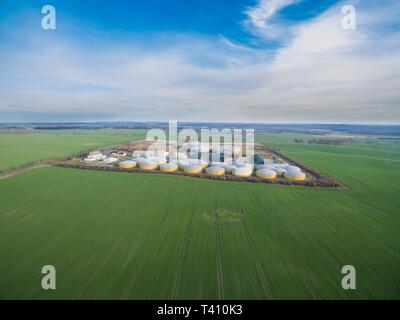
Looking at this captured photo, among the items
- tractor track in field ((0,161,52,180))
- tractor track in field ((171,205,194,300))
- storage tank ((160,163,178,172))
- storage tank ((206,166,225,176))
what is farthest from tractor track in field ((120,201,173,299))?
tractor track in field ((0,161,52,180))

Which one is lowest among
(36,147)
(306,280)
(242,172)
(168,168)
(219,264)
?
(306,280)

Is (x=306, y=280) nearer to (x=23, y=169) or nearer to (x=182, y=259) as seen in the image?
Answer: (x=182, y=259)

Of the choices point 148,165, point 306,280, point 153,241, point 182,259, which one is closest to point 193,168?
point 148,165

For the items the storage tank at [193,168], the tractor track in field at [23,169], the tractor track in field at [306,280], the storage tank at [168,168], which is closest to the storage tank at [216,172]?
the storage tank at [193,168]

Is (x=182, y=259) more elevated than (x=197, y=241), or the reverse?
(x=197, y=241)

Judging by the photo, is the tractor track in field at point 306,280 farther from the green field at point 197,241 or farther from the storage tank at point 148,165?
the storage tank at point 148,165

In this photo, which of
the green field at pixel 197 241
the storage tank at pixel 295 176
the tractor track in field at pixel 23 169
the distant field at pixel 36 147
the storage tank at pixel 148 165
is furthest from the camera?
the distant field at pixel 36 147

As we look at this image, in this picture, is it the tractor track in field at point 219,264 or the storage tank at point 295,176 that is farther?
the storage tank at point 295,176
